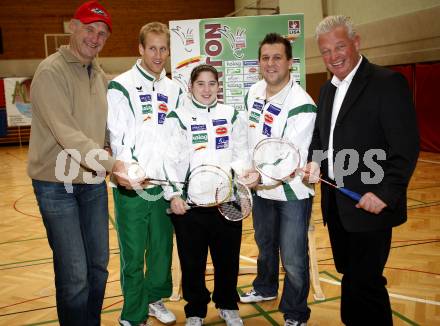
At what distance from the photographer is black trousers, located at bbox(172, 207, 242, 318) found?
3.23 metres

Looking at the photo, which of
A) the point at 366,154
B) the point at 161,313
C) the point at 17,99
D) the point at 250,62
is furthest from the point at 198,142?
the point at 17,99

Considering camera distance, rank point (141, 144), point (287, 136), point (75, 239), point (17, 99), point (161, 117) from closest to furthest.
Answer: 1. point (75, 239)
2. point (287, 136)
3. point (141, 144)
4. point (161, 117)
5. point (17, 99)

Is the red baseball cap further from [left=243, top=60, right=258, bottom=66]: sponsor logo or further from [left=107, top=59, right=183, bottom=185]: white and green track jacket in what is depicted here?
[left=243, top=60, right=258, bottom=66]: sponsor logo

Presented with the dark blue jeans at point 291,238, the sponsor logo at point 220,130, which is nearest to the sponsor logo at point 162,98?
the sponsor logo at point 220,130

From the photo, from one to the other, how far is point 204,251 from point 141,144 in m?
0.94

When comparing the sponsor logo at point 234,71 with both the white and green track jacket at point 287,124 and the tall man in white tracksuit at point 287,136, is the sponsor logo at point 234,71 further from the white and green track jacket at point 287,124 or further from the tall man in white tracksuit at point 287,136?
the white and green track jacket at point 287,124

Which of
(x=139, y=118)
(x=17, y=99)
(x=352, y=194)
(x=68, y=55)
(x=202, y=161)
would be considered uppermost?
(x=17, y=99)

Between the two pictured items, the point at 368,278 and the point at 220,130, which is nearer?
the point at 368,278

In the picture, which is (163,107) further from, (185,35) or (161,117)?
(185,35)

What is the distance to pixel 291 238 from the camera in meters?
3.19

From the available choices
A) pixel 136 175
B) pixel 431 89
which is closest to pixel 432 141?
pixel 431 89

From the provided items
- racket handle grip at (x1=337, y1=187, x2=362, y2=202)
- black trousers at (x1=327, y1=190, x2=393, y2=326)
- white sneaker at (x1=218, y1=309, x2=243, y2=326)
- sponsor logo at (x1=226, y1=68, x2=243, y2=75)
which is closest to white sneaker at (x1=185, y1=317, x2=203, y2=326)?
white sneaker at (x1=218, y1=309, x2=243, y2=326)

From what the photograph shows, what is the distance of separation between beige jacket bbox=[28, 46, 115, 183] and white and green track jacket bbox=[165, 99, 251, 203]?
1.80 feet

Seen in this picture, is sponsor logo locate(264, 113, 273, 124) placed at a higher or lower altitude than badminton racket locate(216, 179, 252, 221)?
higher
